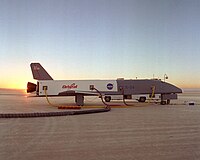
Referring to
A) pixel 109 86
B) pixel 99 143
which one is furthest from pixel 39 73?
pixel 99 143

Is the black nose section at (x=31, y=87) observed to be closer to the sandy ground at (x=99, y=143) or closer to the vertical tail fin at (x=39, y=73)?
the vertical tail fin at (x=39, y=73)

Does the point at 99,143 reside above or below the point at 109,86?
below

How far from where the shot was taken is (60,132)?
8.93 metres

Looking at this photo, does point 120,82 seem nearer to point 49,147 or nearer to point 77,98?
point 77,98

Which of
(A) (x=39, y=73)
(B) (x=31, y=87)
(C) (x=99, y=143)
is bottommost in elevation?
(C) (x=99, y=143)

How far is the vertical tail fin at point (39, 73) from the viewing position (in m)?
26.2

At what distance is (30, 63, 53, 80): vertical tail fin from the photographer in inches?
1032

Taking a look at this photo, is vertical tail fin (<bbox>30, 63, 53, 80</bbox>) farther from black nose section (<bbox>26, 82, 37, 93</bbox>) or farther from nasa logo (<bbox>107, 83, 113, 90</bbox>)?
nasa logo (<bbox>107, 83, 113, 90</bbox>)

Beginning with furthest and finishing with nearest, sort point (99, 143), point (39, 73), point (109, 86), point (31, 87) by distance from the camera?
point (39, 73) < point (109, 86) < point (31, 87) < point (99, 143)

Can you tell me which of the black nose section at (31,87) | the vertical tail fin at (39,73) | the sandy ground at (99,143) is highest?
the vertical tail fin at (39,73)

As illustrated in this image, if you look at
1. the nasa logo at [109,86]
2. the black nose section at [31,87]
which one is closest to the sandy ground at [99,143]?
the nasa logo at [109,86]

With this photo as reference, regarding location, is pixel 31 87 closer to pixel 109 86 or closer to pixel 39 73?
pixel 39 73

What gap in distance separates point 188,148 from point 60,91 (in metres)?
18.7

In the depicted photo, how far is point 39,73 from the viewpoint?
1042 inches
